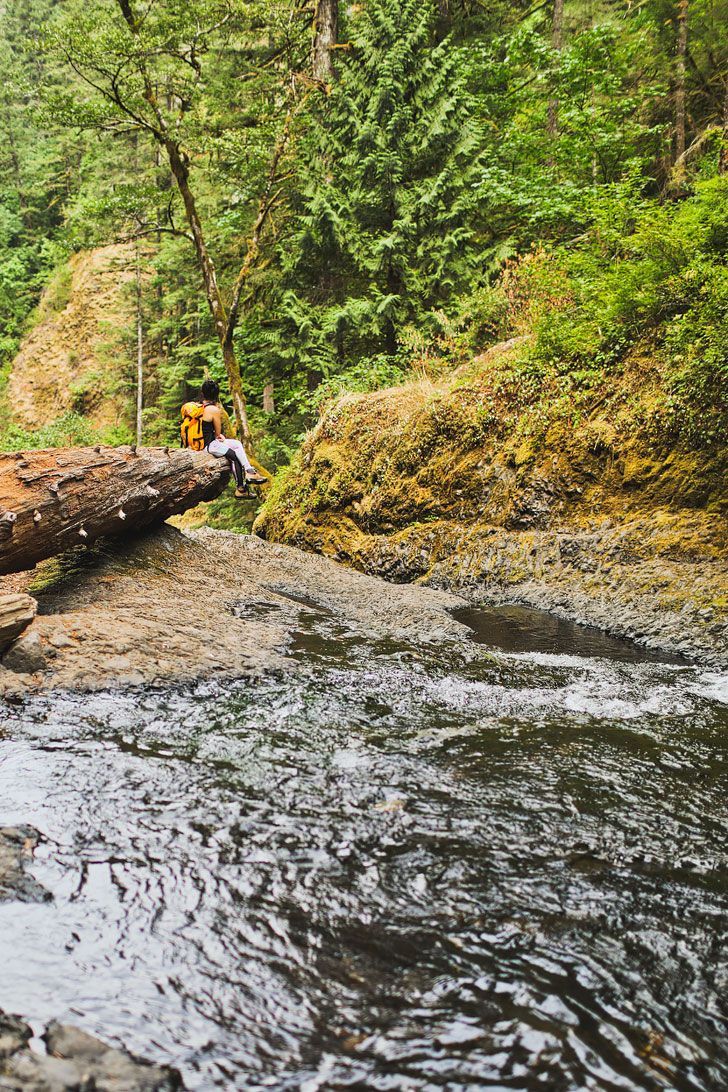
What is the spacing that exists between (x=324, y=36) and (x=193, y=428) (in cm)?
1378

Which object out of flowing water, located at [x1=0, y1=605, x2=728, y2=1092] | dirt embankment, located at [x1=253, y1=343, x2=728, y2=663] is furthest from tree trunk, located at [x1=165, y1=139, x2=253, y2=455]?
flowing water, located at [x1=0, y1=605, x2=728, y2=1092]

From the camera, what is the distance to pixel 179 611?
639 cm

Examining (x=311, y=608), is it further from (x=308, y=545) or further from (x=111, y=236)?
(x=111, y=236)

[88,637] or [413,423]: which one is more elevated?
[413,423]

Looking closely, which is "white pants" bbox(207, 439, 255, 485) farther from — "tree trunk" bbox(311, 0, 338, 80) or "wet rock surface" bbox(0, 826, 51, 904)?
"tree trunk" bbox(311, 0, 338, 80)

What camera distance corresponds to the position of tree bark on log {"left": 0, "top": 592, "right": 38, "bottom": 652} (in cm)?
494

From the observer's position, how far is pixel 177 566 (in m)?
8.05

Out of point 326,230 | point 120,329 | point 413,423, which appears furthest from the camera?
point 120,329

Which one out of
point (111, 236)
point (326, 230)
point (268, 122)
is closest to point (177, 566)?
point (326, 230)

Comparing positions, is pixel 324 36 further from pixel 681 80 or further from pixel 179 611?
pixel 179 611

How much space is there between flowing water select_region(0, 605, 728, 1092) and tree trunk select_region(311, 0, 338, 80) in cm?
1805

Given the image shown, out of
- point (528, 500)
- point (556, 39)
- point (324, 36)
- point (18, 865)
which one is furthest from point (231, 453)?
point (556, 39)

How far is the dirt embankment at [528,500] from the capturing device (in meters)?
7.07

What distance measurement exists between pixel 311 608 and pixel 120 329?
26.4 m
